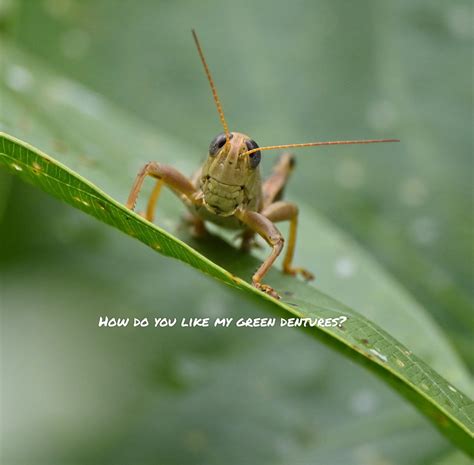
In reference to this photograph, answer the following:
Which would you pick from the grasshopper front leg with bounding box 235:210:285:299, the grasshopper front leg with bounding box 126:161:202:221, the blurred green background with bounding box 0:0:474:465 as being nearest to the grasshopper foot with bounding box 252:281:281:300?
the grasshopper front leg with bounding box 235:210:285:299

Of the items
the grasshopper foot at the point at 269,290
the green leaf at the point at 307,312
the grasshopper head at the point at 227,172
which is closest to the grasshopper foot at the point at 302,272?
the grasshopper head at the point at 227,172

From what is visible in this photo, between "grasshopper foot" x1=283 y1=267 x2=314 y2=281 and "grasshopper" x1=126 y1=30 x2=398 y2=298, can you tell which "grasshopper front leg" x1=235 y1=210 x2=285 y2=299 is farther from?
"grasshopper foot" x1=283 y1=267 x2=314 y2=281

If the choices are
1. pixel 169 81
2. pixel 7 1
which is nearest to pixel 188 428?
pixel 169 81

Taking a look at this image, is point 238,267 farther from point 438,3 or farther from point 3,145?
point 438,3

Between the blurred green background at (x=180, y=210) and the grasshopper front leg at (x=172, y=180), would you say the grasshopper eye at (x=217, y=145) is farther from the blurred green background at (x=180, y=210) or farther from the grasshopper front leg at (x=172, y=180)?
the blurred green background at (x=180, y=210)

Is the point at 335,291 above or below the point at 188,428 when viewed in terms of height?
above
